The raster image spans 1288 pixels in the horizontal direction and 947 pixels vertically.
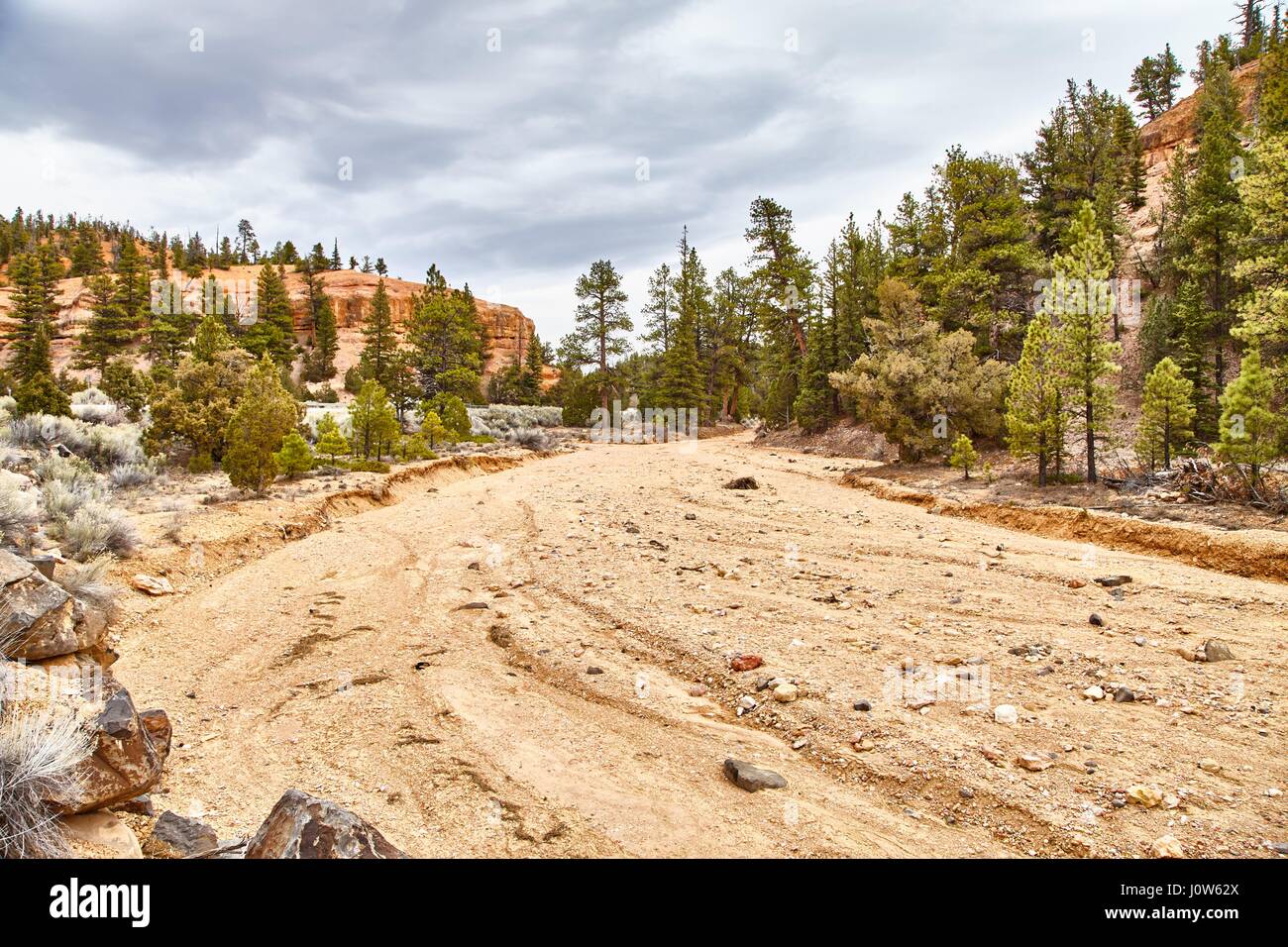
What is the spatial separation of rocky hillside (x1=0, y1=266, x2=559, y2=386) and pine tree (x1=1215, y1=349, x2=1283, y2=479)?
63.6 meters

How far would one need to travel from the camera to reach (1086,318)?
16.8 m

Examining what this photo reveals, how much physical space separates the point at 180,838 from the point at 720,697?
4033 millimetres

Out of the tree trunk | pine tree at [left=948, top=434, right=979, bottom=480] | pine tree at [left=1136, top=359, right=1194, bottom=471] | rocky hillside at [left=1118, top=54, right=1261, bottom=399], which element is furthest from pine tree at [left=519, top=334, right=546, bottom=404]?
pine tree at [left=1136, top=359, right=1194, bottom=471]

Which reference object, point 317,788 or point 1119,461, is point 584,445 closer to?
point 1119,461

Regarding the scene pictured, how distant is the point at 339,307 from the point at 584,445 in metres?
61.3

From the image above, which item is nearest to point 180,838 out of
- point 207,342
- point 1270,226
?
point 207,342

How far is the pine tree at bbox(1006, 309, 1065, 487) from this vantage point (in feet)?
58.2

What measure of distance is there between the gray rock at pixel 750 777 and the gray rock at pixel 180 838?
318 cm

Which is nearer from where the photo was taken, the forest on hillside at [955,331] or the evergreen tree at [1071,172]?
the forest on hillside at [955,331]

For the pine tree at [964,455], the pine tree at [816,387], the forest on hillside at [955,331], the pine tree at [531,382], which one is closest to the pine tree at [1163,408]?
the forest on hillside at [955,331]

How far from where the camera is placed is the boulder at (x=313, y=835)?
2873mm

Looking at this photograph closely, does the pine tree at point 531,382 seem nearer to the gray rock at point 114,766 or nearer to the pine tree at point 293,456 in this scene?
the pine tree at point 293,456

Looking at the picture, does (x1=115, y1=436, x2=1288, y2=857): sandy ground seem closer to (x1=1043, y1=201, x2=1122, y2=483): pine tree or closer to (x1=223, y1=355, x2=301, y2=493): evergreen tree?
(x1=223, y1=355, x2=301, y2=493): evergreen tree
